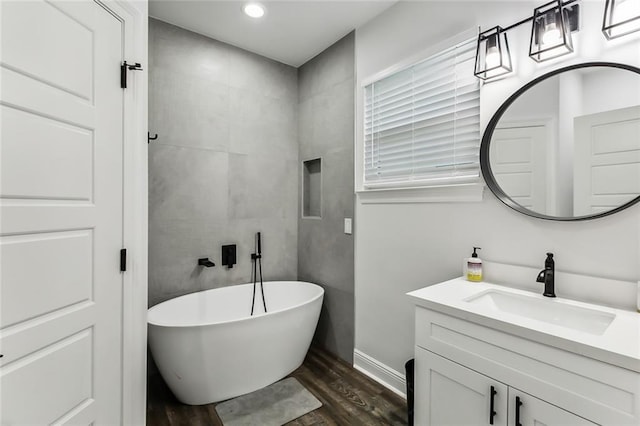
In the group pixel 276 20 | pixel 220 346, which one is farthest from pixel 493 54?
pixel 220 346

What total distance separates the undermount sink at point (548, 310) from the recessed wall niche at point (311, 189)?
1.71 metres

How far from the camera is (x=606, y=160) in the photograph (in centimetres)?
125

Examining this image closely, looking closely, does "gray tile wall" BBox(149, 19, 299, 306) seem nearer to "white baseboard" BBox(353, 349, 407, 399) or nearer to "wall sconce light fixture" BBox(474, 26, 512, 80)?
"white baseboard" BBox(353, 349, 407, 399)

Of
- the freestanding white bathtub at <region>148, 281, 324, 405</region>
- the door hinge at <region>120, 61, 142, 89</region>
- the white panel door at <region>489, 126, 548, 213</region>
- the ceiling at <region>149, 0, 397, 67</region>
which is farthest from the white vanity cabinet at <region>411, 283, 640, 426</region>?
the ceiling at <region>149, 0, 397, 67</region>

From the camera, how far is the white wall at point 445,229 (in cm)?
126

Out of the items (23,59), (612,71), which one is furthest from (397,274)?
(23,59)

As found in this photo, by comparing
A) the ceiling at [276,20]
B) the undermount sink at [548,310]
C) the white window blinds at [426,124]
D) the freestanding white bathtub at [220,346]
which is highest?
the ceiling at [276,20]

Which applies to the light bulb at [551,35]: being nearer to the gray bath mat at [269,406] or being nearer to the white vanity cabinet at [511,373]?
the white vanity cabinet at [511,373]

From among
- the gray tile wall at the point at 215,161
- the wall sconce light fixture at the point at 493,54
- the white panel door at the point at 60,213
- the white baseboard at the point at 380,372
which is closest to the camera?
the white panel door at the point at 60,213

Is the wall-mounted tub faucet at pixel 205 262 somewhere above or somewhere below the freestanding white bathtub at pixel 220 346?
above

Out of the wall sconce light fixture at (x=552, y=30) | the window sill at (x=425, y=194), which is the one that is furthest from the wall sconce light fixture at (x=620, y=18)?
the window sill at (x=425, y=194)

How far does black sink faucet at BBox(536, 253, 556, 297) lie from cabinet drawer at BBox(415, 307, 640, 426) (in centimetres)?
44

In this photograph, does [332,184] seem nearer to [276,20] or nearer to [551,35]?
[276,20]

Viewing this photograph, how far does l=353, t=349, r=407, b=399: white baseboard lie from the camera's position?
6.60ft
